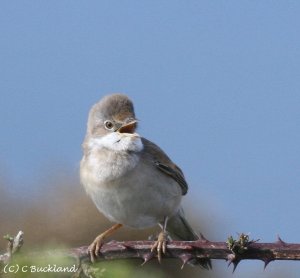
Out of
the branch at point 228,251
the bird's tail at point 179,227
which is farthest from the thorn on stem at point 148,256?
the bird's tail at point 179,227

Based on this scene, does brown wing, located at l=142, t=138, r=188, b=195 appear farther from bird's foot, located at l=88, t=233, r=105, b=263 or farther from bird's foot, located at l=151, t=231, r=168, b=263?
bird's foot, located at l=151, t=231, r=168, b=263

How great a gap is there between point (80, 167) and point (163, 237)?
1328 millimetres

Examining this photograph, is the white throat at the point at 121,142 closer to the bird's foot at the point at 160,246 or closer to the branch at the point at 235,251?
the bird's foot at the point at 160,246

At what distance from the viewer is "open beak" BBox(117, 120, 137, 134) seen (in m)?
5.31

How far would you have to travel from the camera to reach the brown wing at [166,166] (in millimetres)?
5832

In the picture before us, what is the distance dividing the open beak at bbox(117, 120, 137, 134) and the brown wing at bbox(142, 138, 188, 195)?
1.43ft

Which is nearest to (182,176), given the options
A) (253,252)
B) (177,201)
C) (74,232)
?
(177,201)

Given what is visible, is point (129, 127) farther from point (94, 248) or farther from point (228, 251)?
point (228, 251)

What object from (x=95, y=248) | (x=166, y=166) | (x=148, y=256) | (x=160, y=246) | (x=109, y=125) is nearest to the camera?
(x=148, y=256)

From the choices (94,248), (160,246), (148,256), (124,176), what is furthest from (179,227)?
(148,256)

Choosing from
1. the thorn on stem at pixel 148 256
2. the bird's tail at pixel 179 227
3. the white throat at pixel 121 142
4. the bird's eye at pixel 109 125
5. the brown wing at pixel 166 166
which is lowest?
the bird's tail at pixel 179 227

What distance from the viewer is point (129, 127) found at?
5.37 m

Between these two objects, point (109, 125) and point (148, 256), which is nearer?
point (148, 256)

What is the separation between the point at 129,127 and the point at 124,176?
0.40 m
